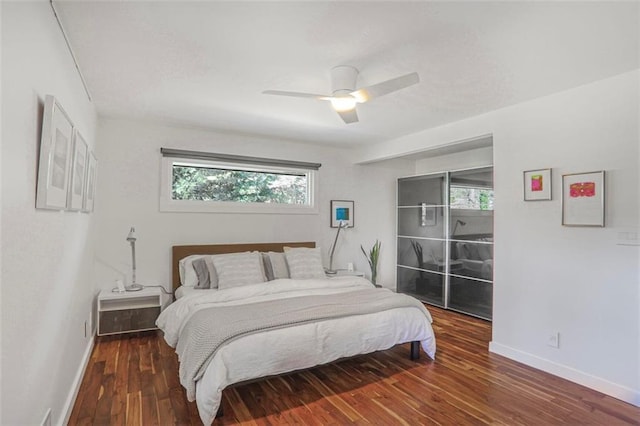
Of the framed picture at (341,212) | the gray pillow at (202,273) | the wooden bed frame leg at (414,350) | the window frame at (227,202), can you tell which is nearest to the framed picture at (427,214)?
the framed picture at (341,212)

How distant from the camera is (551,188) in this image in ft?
9.80

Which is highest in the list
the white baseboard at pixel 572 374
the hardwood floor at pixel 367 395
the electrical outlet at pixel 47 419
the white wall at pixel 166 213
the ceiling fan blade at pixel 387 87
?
the ceiling fan blade at pixel 387 87

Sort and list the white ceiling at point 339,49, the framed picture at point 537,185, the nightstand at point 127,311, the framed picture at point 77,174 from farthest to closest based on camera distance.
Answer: the nightstand at point 127,311 < the framed picture at point 537,185 < the framed picture at point 77,174 < the white ceiling at point 339,49

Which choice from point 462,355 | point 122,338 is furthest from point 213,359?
point 462,355

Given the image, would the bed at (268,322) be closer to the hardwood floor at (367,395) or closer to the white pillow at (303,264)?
the white pillow at (303,264)

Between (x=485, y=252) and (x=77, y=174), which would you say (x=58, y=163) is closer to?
(x=77, y=174)

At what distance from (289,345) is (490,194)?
342 centimetres

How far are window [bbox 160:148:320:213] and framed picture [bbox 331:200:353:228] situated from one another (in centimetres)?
34

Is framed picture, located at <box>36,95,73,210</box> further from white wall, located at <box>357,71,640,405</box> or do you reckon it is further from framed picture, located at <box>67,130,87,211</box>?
white wall, located at <box>357,71,640,405</box>

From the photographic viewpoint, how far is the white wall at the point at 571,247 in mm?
2551

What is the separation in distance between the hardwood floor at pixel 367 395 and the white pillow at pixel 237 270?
845 millimetres

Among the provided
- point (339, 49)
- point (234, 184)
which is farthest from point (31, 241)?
point (234, 184)

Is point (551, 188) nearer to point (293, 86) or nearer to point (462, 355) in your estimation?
point (462, 355)

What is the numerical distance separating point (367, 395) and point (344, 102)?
85.9 inches
